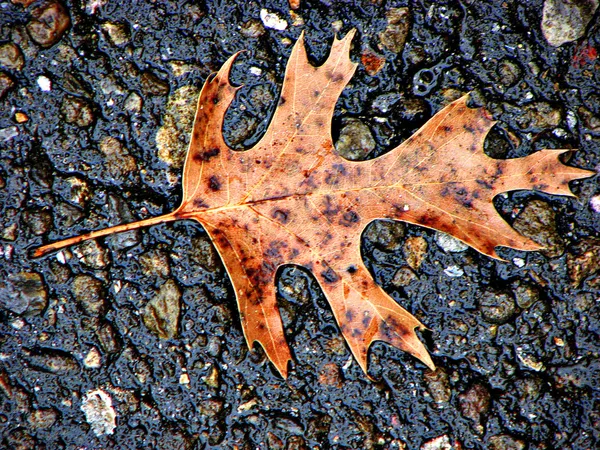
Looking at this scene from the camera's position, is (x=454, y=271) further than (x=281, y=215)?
Yes

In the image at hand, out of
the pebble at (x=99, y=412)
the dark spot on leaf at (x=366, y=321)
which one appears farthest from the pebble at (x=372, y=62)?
the pebble at (x=99, y=412)

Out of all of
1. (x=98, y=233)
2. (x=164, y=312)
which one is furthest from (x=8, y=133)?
(x=164, y=312)

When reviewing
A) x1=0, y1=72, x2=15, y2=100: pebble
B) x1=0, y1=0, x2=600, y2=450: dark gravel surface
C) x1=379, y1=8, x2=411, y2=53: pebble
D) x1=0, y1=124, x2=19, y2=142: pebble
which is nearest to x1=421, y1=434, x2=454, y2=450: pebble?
x1=0, y1=0, x2=600, y2=450: dark gravel surface

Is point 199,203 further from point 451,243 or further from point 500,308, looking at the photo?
point 500,308

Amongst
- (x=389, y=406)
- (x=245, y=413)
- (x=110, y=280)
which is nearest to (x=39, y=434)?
(x=110, y=280)

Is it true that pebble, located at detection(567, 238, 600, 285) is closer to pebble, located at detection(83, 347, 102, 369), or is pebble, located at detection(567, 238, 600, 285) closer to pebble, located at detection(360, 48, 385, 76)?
pebble, located at detection(360, 48, 385, 76)
